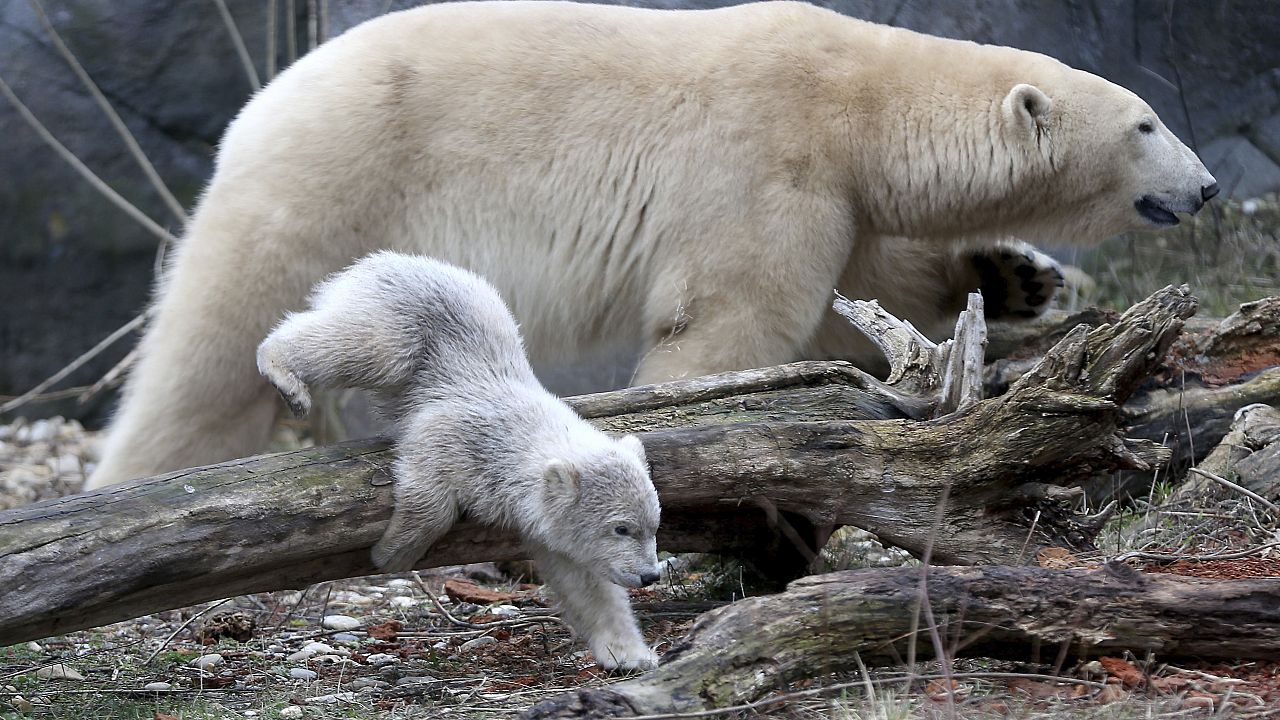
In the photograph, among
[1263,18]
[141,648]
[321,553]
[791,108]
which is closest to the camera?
[321,553]

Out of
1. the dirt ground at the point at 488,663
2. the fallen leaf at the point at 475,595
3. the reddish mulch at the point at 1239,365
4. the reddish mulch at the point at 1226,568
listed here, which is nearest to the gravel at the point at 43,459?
the dirt ground at the point at 488,663

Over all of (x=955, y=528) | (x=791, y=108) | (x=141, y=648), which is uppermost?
(x=791, y=108)

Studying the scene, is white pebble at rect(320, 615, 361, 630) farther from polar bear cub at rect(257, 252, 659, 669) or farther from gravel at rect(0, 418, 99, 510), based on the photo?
gravel at rect(0, 418, 99, 510)

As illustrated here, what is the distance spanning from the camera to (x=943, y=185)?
4.52 metres

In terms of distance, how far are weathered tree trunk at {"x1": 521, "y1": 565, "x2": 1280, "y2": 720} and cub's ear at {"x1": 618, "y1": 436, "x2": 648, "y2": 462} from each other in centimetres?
58

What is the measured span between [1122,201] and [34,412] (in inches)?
267

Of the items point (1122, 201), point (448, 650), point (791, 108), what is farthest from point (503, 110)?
point (1122, 201)

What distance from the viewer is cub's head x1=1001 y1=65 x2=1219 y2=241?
4.46 m

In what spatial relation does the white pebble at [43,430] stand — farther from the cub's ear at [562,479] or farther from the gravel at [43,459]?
the cub's ear at [562,479]

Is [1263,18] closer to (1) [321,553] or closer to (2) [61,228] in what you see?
(1) [321,553]

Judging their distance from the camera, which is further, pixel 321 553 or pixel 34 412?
pixel 34 412

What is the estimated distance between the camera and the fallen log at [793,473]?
2.74 metres

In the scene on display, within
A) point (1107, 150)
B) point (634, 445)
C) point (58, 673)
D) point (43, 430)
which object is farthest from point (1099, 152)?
point (43, 430)

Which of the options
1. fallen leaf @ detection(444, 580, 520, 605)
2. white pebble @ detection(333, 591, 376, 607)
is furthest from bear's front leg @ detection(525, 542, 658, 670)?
white pebble @ detection(333, 591, 376, 607)
